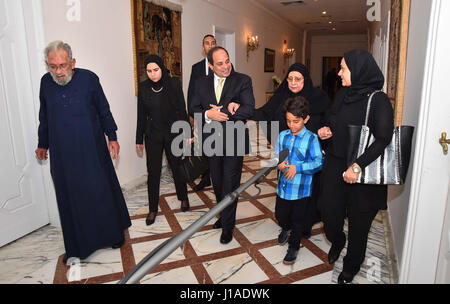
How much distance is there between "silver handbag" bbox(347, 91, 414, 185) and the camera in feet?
5.28

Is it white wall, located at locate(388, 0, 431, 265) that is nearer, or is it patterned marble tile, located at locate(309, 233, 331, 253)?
white wall, located at locate(388, 0, 431, 265)

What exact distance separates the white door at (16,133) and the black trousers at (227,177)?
62.4 inches

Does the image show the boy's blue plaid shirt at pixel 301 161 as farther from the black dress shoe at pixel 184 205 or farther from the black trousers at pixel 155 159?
the black dress shoe at pixel 184 205

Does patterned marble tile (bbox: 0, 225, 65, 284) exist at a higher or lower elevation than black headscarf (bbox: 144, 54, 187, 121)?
lower

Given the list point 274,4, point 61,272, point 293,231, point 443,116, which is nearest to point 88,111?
point 61,272

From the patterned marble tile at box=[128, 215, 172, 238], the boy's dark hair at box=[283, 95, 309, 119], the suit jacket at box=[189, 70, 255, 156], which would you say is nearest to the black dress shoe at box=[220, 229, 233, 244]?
the patterned marble tile at box=[128, 215, 172, 238]

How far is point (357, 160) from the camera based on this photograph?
166cm

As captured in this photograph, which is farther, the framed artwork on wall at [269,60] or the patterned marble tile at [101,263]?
the framed artwork on wall at [269,60]

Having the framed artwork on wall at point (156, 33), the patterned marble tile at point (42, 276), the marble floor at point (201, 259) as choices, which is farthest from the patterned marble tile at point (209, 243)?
the framed artwork on wall at point (156, 33)

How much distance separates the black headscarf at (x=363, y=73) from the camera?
5.36 feet

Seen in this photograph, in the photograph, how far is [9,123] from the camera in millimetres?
2498

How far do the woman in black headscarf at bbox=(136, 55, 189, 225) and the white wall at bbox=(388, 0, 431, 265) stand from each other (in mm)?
1779

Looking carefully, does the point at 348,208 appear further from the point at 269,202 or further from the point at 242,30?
the point at 242,30

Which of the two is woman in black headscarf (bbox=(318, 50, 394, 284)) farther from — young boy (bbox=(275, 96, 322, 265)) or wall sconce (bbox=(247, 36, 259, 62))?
wall sconce (bbox=(247, 36, 259, 62))
